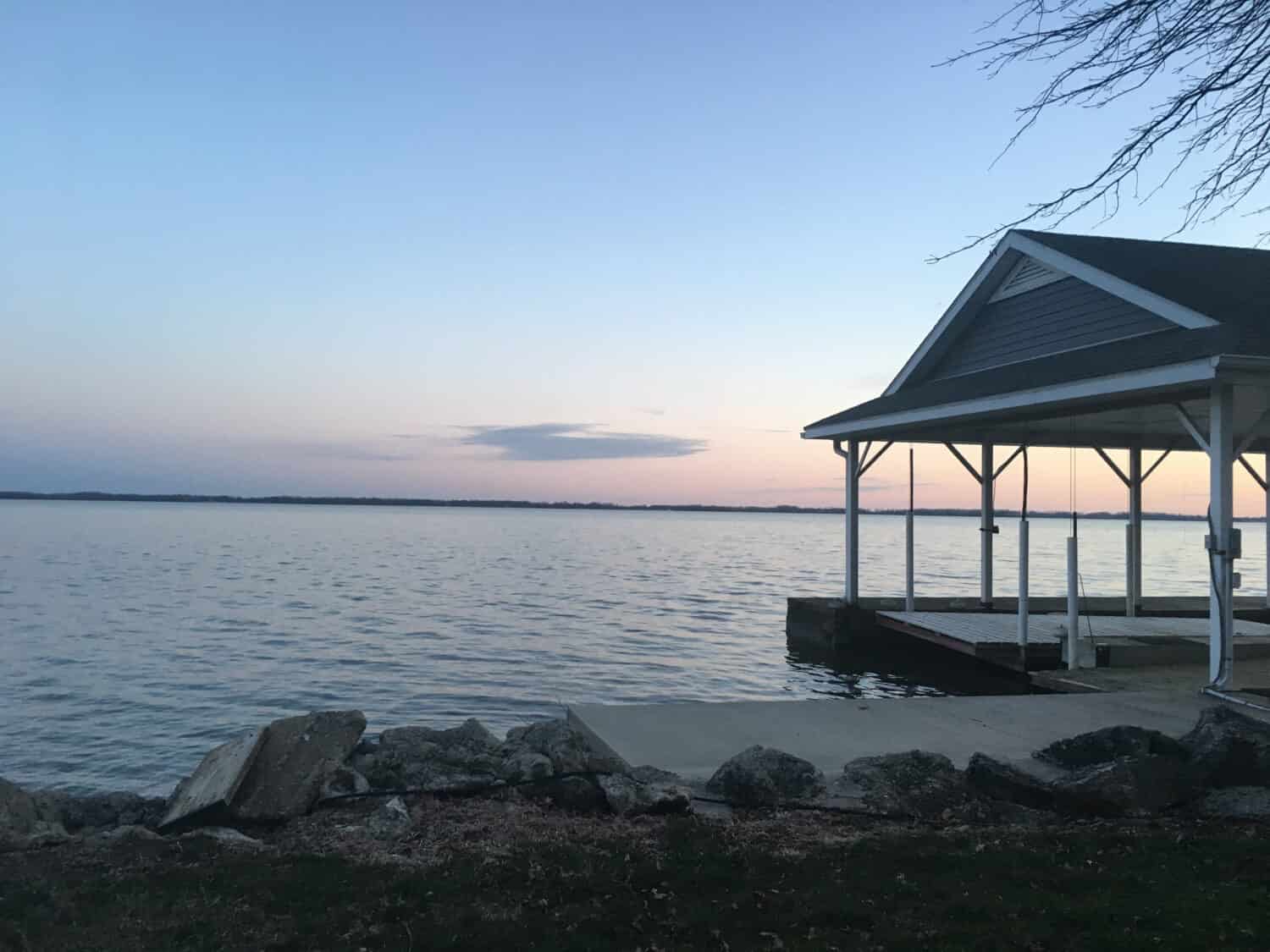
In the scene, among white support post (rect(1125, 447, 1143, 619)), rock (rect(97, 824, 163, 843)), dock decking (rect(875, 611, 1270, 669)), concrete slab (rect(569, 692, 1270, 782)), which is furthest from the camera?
white support post (rect(1125, 447, 1143, 619))

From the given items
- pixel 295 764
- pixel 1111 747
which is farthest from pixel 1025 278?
pixel 295 764

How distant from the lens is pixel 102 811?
6914 mm

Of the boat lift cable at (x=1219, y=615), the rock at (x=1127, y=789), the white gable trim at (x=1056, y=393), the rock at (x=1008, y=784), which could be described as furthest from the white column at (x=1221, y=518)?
the rock at (x=1008, y=784)

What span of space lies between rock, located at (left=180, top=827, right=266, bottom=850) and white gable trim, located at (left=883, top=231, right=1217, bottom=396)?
1039 centimetres

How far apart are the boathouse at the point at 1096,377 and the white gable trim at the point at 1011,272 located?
24mm

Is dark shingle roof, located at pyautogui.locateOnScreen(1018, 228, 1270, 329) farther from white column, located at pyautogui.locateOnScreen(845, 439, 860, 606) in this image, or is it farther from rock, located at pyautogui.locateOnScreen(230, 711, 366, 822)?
rock, located at pyautogui.locateOnScreen(230, 711, 366, 822)

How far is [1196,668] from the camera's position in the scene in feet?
38.9

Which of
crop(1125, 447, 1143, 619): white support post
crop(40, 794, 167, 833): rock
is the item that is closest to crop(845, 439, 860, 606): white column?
crop(1125, 447, 1143, 619): white support post

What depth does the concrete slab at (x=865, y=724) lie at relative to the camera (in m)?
Result: 7.80

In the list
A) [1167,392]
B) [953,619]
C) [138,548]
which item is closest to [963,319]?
[953,619]

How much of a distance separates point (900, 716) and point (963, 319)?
28.9ft

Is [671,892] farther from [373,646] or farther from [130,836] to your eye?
[373,646]

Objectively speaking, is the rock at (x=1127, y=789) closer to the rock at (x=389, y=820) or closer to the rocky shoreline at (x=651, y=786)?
the rocky shoreline at (x=651, y=786)

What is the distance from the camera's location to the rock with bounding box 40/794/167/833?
677 centimetres
